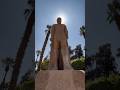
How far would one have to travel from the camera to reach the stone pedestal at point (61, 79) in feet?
24.6

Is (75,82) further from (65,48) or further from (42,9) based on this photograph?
(42,9)

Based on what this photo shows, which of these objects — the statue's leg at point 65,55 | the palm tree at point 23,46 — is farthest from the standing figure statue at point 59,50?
the palm tree at point 23,46

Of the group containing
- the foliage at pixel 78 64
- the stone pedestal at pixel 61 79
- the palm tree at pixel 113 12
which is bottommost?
the stone pedestal at pixel 61 79

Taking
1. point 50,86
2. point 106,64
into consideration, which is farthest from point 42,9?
point 50,86

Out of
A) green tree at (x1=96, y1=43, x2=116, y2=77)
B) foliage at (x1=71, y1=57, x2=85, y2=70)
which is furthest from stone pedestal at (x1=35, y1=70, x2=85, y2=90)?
green tree at (x1=96, y1=43, x2=116, y2=77)

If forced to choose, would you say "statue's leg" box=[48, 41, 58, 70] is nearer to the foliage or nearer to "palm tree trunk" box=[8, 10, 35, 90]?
the foliage

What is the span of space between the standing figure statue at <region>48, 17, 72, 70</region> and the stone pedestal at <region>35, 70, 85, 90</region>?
186 millimetres

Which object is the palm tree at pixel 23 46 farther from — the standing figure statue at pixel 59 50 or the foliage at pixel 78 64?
the standing figure statue at pixel 59 50

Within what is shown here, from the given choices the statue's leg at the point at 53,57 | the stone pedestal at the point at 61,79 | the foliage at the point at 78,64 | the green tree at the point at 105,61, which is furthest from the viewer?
the green tree at the point at 105,61

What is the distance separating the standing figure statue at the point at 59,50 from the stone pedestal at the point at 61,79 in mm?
186

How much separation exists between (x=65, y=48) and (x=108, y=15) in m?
3.45

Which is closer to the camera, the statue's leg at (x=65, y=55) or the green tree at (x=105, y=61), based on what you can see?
the statue's leg at (x=65, y=55)

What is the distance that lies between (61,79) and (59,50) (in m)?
0.65

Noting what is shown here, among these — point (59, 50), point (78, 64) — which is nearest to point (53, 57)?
point (59, 50)
